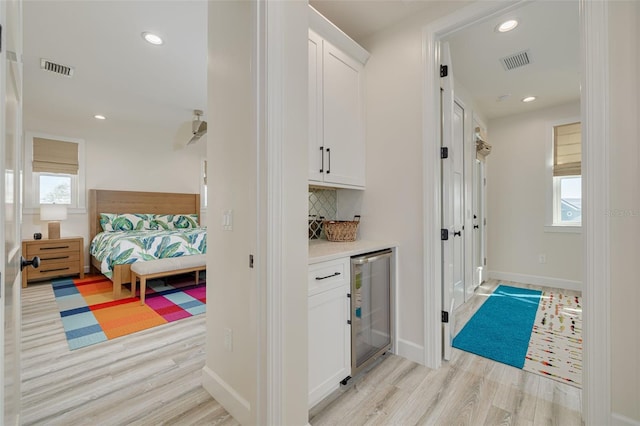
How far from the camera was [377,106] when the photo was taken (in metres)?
2.34

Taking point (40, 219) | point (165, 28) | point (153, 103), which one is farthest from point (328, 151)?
point (40, 219)

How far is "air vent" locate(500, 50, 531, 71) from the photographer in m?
2.72

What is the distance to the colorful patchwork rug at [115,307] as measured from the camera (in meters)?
2.61

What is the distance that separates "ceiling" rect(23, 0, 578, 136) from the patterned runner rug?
253 cm

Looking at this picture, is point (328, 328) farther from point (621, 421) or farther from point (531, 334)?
point (531, 334)

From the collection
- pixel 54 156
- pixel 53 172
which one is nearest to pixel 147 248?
pixel 53 172

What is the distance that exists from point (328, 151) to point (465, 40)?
1.77 meters

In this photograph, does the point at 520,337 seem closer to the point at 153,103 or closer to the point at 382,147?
the point at 382,147

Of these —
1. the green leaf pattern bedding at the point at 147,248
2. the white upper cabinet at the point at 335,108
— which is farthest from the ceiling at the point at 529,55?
the green leaf pattern bedding at the point at 147,248

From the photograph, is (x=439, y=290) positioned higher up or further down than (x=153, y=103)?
further down

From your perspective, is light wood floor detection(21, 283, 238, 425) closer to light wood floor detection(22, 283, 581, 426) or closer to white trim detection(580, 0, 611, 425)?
light wood floor detection(22, 283, 581, 426)

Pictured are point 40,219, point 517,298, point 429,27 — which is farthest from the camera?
point 40,219

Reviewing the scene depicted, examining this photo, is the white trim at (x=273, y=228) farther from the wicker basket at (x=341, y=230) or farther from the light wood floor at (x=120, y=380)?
the wicker basket at (x=341, y=230)

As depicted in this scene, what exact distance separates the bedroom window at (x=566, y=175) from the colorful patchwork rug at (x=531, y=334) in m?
1.18
